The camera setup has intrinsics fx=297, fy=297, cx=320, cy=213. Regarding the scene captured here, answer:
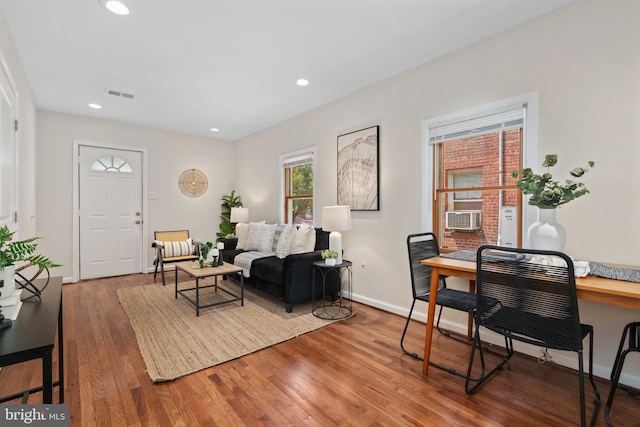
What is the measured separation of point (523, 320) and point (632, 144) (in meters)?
1.38

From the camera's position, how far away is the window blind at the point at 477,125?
2.42m

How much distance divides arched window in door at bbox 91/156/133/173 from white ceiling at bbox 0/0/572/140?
41.7 inches

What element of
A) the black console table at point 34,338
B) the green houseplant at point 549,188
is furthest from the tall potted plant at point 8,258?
the green houseplant at point 549,188

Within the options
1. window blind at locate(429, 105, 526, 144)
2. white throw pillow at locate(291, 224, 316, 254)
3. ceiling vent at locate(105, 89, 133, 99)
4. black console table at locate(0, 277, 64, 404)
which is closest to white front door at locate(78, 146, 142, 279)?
ceiling vent at locate(105, 89, 133, 99)

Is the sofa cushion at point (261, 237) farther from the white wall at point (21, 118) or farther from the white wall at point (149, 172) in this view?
the white wall at point (21, 118)

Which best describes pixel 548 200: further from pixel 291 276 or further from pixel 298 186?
pixel 298 186

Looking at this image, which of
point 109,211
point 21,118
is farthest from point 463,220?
point 109,211

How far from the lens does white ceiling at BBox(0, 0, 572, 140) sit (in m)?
2.18

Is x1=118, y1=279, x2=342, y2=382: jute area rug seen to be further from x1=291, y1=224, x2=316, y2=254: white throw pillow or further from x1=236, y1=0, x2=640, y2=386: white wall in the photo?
x1=236, y1=0, x2=640, y2=386: white wall

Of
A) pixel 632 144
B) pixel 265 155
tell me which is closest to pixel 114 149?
pixel 265 155

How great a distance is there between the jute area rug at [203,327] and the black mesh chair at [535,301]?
1.66 metres

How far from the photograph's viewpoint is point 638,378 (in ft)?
6.25

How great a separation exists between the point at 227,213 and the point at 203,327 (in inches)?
139

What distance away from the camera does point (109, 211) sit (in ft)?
16.1
